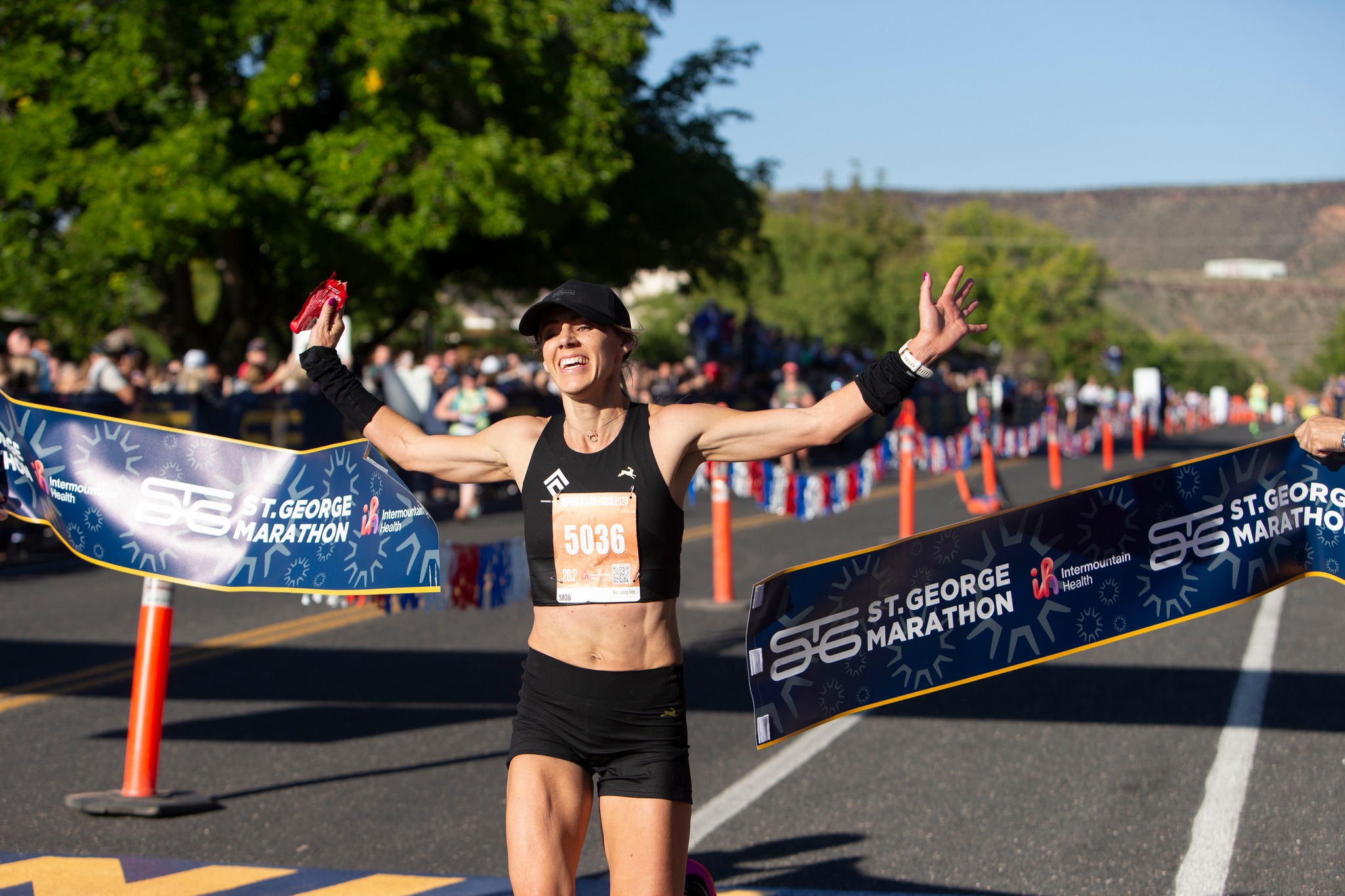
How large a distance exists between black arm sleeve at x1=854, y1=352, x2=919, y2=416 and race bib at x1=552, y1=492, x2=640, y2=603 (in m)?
0.67

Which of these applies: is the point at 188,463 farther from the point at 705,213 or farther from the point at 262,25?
the point at 705,213

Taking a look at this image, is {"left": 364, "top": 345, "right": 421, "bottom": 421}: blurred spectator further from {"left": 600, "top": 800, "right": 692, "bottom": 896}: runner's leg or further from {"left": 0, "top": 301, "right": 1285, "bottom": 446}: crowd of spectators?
{"left": 600, "top": 800, "right": 692, "bottom": 896}: runner's leg

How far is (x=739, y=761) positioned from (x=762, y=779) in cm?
31

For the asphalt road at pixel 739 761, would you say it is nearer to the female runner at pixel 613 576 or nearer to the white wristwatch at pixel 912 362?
the female runner at pixel 613 576

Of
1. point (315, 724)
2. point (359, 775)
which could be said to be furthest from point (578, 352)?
point (315, 724)

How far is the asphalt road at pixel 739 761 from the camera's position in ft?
17.1

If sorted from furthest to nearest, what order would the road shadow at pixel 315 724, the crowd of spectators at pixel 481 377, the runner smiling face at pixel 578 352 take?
the crowd of spectators at pixel 481 377, the road shadow at pixel 315 724, the runner smiling face at pixel 578 352

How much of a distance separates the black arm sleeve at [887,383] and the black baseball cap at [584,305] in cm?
66

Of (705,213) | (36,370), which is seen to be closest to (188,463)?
(36,370)

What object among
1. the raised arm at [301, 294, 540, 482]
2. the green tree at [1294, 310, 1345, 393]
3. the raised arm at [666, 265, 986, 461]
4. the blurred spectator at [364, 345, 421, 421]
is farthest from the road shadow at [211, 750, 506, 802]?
the green tree at [1294, 310, 1345, 393]

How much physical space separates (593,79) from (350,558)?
21.7 metres

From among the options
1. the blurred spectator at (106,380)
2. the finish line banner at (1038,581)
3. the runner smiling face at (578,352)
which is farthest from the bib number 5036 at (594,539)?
the blurred spectator at (106,380)

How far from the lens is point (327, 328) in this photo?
14.1 ft

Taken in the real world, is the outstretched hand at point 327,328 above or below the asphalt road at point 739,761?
above
